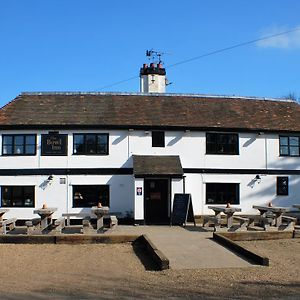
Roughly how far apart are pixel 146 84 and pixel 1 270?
1834 cm

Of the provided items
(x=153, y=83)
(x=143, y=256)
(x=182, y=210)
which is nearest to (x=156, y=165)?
(x=182, y=210)

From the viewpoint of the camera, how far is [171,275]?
10406 millimetres

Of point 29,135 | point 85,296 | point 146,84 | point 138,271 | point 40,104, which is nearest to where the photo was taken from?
point 85,296

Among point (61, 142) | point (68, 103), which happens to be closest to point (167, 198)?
point (61, 142)

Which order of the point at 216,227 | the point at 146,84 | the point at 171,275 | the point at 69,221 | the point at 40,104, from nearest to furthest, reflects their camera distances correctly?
the point at 171,275 < the point at 216,227 < the point at 69,221 < the point at 40,104 < the point at 146,84

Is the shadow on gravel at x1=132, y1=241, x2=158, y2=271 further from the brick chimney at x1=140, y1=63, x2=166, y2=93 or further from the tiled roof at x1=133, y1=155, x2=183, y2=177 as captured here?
the brick chimney at x1=140, y1=63, x2=166, y2=93

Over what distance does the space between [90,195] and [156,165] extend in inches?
138

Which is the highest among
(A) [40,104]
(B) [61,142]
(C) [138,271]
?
(A) [40,104]

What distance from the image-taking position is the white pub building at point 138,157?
2208 centimetres

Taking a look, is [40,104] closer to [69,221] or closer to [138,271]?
[69,221]

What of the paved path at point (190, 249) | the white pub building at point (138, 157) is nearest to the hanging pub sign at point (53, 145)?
the white pub building at point (138, 157)

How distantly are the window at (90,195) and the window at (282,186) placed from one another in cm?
860

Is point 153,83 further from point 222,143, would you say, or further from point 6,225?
point 6,225

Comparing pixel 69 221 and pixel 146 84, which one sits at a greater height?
pixel 146 84
